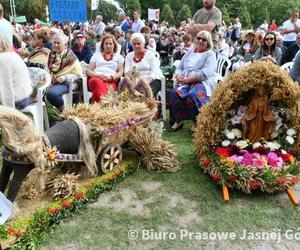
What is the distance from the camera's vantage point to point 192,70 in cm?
573

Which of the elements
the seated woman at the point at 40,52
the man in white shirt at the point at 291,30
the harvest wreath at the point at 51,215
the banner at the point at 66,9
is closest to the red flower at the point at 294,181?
the harvest wreath at the point at 51,215

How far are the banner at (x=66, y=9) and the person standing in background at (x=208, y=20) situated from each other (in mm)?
2300

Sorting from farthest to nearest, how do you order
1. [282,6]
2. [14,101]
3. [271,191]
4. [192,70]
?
[282,6] < [192,70] < [14,101] < [271,191]

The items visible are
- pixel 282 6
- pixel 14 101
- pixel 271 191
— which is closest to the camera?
pixel 271 191

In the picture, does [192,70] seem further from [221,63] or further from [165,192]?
[165,192]

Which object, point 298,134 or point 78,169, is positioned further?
point 298,134

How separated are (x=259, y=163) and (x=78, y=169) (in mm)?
1728

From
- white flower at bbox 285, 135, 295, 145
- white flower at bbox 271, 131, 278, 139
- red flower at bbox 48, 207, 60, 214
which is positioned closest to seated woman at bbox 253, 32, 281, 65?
white flower at bbox 271, 131, 278, 139

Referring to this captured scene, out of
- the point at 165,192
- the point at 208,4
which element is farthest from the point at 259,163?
the point at 208,4

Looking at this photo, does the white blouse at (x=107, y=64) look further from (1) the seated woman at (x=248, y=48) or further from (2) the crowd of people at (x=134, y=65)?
(1) the seated woman at (x=248, y=48)

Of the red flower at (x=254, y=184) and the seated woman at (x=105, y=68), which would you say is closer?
the red flower at (x=254, y=184)

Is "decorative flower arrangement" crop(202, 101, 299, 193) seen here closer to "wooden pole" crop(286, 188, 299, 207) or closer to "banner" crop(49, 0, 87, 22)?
"wooden pole" crop(286, 188, 299, 207)

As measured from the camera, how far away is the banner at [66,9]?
7699 mm

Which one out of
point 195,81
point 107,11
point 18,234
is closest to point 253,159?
point 195,81
